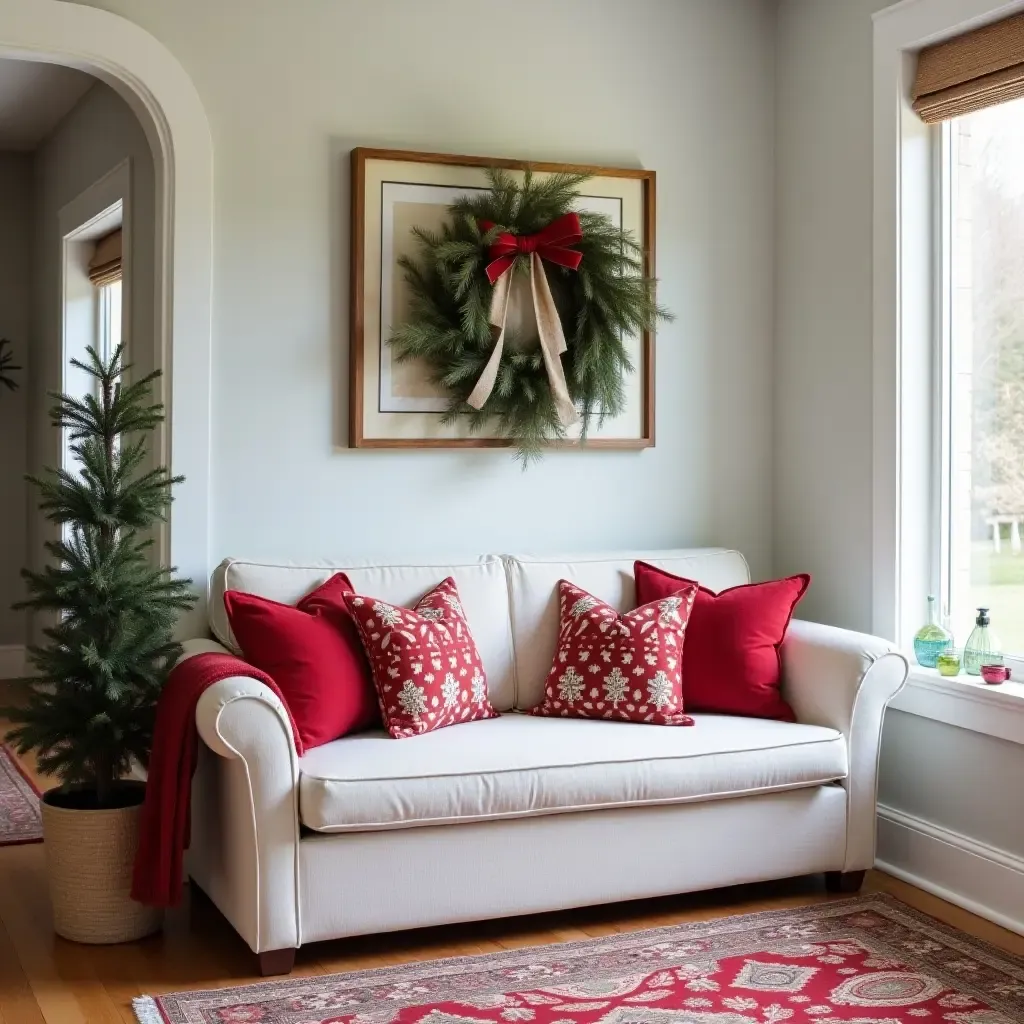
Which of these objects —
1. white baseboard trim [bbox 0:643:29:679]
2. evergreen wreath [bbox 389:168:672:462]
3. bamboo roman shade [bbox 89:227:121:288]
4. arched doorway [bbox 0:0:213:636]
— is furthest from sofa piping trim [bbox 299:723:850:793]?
white baseboard trim [bbox 0:643:29:679]

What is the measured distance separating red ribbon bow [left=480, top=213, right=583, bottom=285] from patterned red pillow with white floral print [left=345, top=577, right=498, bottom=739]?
109 cm

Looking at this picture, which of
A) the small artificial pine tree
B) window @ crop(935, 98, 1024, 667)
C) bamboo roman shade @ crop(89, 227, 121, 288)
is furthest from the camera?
bamboo roman shade @ crop(89, 227, 121, 288)

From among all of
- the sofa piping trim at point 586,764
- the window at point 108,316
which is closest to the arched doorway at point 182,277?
the sofa piping trim at point 586,764

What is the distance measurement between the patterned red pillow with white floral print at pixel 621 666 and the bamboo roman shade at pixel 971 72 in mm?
1568

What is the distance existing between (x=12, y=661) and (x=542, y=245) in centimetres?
434

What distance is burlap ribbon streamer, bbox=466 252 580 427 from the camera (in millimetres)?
3877

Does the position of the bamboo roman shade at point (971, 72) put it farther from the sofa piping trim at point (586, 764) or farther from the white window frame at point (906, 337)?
the sofa piping trim at point (586, 764)

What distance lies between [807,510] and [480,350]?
121cm

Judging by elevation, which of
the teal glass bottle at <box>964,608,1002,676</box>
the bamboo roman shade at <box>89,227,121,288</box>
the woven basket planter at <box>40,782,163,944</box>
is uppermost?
the bamboo roman shade at <box>89,227,121,288</box>

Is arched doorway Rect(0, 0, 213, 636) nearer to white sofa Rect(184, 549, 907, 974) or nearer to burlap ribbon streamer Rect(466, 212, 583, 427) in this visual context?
white sofa Rect(184, 549, 907, 974)

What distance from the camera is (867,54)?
12.9ft

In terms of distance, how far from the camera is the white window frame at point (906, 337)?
12.5 feet

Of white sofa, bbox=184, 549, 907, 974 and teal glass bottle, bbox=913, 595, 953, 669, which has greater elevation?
teal glass bottle, bbox=913, 595, 953, 669

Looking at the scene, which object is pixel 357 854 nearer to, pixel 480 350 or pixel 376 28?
pixel 480 350
